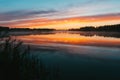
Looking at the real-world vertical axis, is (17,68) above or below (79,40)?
above

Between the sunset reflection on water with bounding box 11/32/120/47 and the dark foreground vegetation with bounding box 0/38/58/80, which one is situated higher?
the dark foreground vegetation with bounding box 0/38/58/80

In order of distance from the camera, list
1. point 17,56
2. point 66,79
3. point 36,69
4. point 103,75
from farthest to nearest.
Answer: point 103,75, point 66,79, point 36,69, point 17,56

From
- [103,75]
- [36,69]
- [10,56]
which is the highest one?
[10,56]

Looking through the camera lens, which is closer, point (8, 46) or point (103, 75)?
point (8, 46)

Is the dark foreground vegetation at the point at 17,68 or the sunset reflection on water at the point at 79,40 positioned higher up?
the dark foreground vegetation at the point at 17,68

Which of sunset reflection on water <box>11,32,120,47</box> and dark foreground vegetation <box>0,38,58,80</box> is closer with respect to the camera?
dark foreground vegetation <box>0,38,58,80</box>

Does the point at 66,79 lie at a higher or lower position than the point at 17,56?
lower

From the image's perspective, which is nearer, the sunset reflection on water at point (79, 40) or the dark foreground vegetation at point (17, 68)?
A: the dark foreground vegetation at point (17, 68)

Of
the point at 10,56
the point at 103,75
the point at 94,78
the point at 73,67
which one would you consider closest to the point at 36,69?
the point at 10,56

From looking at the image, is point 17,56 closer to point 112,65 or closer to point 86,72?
point 86,72

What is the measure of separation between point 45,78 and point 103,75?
→ 418 centimetres

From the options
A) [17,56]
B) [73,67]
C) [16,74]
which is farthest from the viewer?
[73,67]

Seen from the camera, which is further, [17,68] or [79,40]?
[79,40]

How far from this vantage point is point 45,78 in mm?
8430
